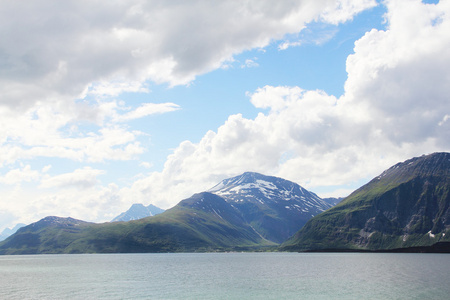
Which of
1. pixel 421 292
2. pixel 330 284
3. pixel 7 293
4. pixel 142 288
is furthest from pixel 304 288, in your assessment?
pixel 7 293

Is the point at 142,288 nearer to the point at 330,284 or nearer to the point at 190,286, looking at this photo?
the point at 190,286

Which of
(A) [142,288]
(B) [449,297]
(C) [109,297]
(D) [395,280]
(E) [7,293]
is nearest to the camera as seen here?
(B) [449,297]

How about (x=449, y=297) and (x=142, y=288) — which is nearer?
(x=449, y=297)

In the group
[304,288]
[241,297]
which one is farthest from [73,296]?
[304,288]

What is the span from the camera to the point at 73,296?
9019 centimetres

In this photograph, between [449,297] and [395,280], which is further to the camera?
[395,280]

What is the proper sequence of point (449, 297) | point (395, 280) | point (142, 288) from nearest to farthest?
point (449, 297), point (142, 288), point (395, 280)

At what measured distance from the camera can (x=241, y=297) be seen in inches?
3369

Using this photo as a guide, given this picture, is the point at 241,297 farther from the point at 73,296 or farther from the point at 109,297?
the point at 73,296

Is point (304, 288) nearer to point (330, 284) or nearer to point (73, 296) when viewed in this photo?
point (330, 284)

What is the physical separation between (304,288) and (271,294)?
1436cm

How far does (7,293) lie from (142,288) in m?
35.6

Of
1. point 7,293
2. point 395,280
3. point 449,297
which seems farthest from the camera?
point 395,280

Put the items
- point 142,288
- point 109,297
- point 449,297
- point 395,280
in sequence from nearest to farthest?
point 449,297 < point 109,297 < point 142,288 < point 395,280
